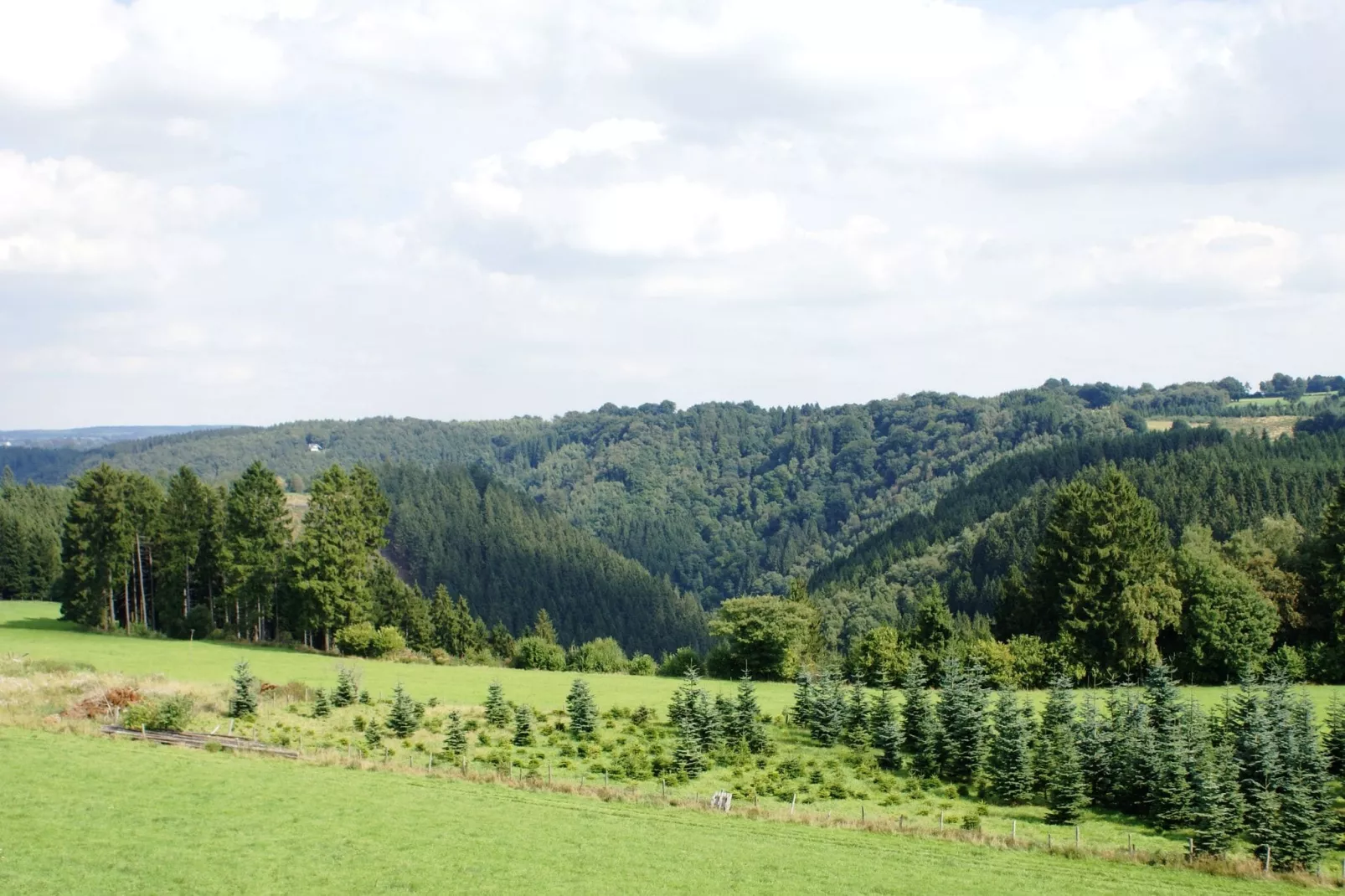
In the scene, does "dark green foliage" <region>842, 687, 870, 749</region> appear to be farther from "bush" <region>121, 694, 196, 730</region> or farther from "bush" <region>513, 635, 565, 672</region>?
"bush" <region>513, 635, 565, 672</region>

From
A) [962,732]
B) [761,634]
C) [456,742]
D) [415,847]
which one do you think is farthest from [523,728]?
[761,634]

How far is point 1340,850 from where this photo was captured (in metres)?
30.1

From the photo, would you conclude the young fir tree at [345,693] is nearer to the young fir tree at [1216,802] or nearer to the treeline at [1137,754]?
the treeline at [1137,754]

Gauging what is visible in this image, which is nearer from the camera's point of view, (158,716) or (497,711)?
(158,716)

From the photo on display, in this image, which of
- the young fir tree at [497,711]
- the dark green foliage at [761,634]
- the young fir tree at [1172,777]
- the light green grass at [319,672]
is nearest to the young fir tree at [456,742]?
the young fir tree at [497,711]

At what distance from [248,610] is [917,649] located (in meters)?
50.8

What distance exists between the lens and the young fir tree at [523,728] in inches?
1687

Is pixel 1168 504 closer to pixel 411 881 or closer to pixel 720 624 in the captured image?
pixel 720 624

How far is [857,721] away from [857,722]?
0.03 meters

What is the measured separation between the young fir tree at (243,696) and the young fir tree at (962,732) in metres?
28.2

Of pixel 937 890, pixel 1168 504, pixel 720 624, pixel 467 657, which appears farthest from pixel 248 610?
pixel 1168 504

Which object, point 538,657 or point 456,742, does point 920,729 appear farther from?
point 538,657

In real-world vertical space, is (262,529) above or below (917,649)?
above

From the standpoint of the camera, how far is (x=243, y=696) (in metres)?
45.3
